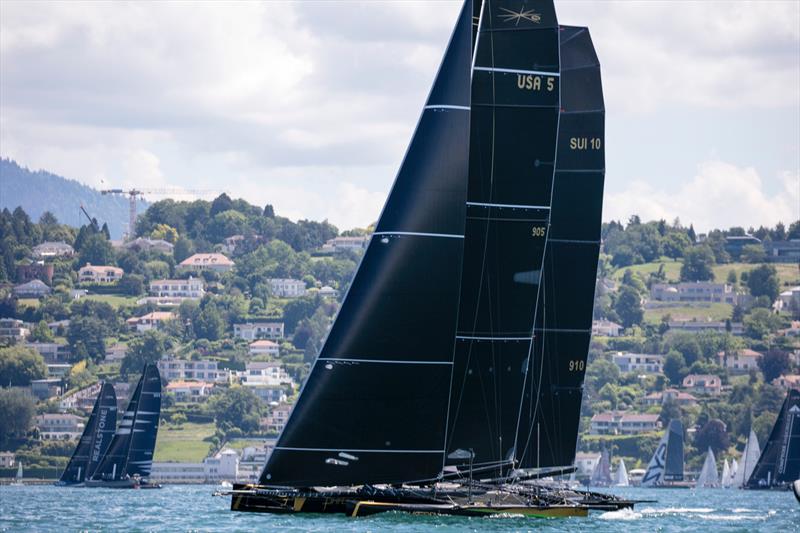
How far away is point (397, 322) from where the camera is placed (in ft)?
146

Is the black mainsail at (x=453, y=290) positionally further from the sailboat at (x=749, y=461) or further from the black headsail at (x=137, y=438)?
the sailboat at (x=749, y=461)

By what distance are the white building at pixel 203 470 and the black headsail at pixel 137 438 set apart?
67.3 meters

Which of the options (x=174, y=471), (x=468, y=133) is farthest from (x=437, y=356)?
(x=174, y=471)

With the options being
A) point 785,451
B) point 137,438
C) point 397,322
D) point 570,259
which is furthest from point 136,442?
point 397,322

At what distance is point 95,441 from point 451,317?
8241 cm

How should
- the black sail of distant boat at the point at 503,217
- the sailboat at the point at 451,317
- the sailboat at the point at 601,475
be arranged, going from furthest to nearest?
the sailboat at the point at 601,475, the black sail of distant boat at the point at 503,217, the sailboat at the point at 451,317

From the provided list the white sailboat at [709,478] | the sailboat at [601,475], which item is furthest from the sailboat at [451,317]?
the sailboat at [601,475]

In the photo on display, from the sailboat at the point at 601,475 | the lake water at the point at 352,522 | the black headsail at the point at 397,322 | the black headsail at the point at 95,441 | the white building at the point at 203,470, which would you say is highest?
the black headsail at the point at 397,322

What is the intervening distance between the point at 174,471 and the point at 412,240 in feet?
495

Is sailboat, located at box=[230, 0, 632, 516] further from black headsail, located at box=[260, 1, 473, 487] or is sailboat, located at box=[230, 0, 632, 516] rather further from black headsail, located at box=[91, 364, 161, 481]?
black headsail, located at box=[91, 364, 161, 481]

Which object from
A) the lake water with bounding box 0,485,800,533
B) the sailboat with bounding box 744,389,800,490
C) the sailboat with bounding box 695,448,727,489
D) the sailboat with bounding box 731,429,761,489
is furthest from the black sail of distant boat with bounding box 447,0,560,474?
the sailboat with bounding box 695,448,727,489

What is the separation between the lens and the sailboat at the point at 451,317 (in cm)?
4428

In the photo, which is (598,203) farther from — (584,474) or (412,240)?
(584,474)

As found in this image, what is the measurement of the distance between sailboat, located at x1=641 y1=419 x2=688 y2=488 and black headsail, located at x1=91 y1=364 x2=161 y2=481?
6294 cm
